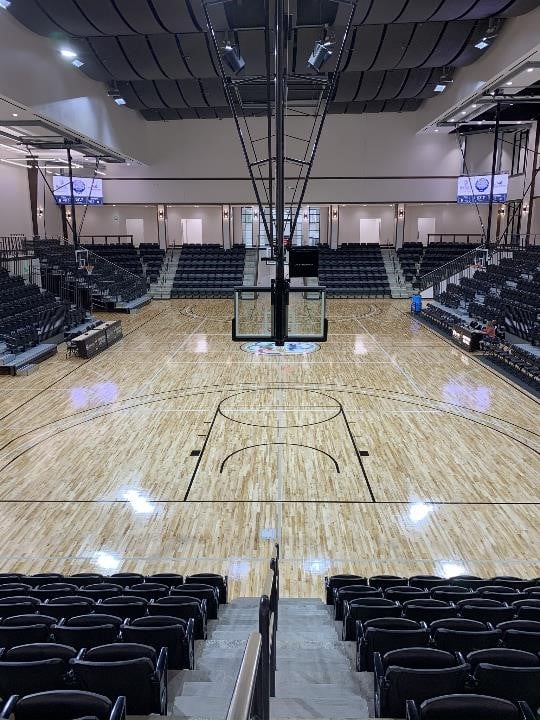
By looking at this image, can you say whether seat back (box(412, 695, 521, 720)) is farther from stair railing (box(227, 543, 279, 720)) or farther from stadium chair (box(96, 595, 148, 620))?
stadium chair (box(96, 595, 148, 620))

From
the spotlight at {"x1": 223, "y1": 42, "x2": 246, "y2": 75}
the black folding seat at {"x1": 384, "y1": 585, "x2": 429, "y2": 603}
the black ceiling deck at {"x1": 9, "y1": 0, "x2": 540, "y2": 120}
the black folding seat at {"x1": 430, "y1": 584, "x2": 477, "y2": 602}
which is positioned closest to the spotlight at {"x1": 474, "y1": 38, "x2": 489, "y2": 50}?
the black ceiling deck at {"x1": 9, "y1": 0, "x2": 540, "y2": 120}

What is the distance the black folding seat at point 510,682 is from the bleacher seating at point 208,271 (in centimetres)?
2846

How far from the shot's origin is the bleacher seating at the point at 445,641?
3.04m

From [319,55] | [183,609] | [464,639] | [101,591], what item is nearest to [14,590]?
[101,591]

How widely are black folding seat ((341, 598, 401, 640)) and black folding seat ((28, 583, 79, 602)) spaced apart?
2397mm

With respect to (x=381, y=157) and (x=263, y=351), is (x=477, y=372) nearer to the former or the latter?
(x=263, y=351)

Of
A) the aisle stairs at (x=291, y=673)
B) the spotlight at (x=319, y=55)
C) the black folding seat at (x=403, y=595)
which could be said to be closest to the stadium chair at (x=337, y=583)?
the aisle stairs at (x=291, y=673)

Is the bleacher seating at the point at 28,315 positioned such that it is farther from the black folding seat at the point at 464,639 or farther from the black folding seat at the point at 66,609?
the black folding seat at the point at 464,639

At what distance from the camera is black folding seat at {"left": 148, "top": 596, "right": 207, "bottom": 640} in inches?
175

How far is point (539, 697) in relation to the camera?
304cm

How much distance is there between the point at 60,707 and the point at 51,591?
2.76 m

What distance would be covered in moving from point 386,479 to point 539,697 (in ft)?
20.5

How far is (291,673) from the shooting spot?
397 centimetres

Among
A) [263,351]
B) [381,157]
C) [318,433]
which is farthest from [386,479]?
[381,157]
